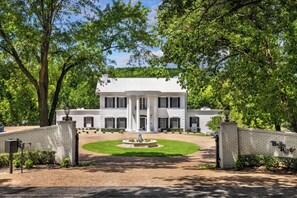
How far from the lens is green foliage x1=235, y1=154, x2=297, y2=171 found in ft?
50.3

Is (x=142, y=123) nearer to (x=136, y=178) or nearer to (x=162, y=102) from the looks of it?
(x=162, y=102)

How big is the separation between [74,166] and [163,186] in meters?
6.58

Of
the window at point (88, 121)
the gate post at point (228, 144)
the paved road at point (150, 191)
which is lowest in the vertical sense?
the paved road at point (150, 191)

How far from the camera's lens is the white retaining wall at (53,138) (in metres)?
16.5

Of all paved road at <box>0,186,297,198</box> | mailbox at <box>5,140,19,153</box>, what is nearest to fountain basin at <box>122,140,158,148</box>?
mailbox at <box>5,140,19,153</box>

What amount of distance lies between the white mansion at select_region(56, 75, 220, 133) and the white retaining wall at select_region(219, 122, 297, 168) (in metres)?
34.9

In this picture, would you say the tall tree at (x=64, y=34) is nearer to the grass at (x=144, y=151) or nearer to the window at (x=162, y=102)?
the grass at (x=144, y=151)

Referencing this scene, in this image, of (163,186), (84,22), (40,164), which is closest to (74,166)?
(40,164)

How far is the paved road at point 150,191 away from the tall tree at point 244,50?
5.82m

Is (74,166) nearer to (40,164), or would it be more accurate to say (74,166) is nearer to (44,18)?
(40,164)

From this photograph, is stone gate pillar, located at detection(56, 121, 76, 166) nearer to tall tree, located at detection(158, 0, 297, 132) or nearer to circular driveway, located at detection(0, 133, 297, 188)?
circular driveway, located at detection(0, 133, 297, 188)

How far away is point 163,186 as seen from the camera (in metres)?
11.4

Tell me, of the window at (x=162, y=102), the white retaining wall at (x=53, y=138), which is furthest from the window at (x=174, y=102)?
the white retaining wall at (x=53, y=138)

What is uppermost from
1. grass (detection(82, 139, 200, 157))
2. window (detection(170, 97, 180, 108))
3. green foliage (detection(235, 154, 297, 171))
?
window (detection(170, 97, 180, 108))
